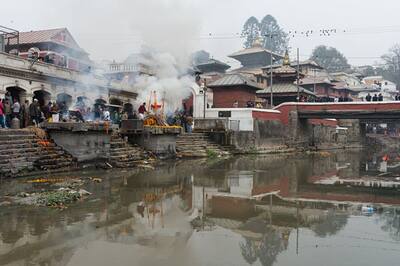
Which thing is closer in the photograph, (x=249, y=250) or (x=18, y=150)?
(x=249, y=250)

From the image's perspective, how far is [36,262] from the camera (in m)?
6.26

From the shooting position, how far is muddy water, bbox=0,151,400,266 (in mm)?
6684

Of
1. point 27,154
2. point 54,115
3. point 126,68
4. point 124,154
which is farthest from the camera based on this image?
point 126,68

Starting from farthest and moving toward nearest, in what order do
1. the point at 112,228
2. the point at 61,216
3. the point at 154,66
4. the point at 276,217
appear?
1. the point at 154,66
2. the point at 276,217
3. the point at 61,216
4. the point at 112,228

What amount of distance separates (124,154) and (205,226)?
39.8 feet

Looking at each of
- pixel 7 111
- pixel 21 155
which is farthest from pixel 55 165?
pixel 7 111

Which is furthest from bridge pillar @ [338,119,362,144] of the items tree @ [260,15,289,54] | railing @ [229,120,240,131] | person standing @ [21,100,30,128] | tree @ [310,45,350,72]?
tree @ [310,45,350,72]

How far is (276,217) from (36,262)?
17.4ft

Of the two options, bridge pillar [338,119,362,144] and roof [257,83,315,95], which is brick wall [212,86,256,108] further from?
bridge pillar [338,119,362,144]

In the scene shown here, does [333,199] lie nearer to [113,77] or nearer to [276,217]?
[276,217]

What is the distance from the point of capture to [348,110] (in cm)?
3834

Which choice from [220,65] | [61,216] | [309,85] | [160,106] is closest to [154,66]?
[160,106]

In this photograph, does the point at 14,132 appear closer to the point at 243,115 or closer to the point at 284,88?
the point at 243,115

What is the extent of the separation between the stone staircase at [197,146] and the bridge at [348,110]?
38.9 feet
